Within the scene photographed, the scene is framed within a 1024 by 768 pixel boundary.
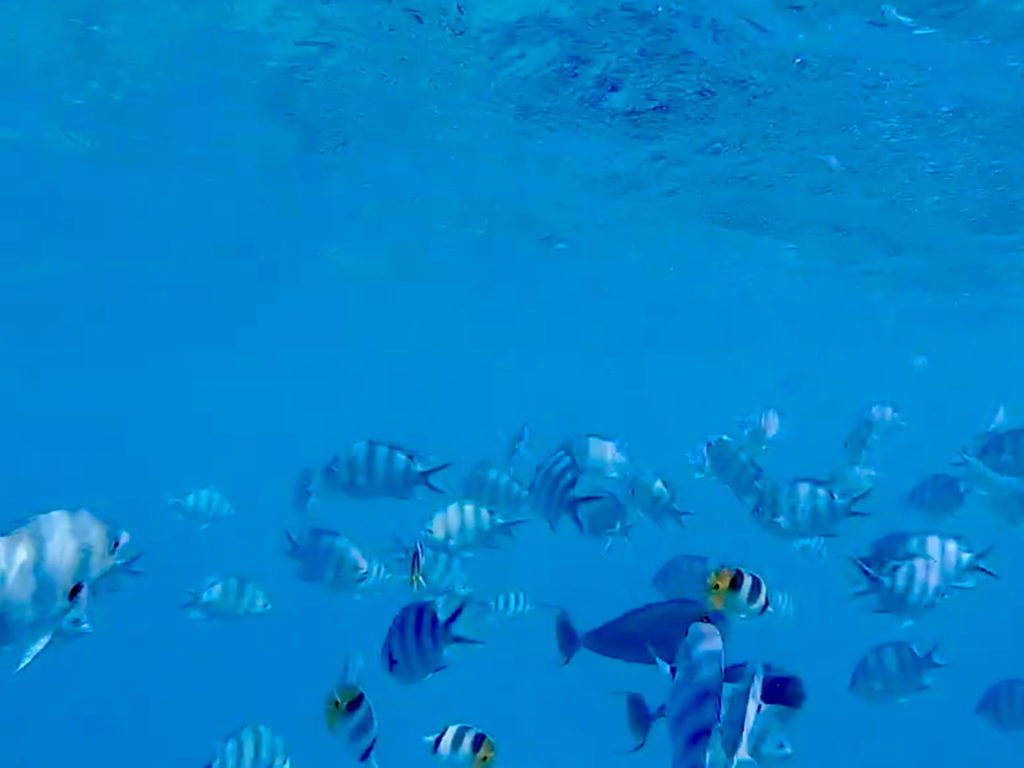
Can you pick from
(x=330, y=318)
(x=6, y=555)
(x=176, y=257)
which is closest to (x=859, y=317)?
(x=330, y=318)

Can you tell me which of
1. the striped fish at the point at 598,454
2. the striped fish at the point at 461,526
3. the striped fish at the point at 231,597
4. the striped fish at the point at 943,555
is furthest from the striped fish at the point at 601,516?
the striped fish at the point at 231,597

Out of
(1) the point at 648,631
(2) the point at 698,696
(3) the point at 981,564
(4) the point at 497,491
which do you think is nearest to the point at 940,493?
(3) the point at 981,564

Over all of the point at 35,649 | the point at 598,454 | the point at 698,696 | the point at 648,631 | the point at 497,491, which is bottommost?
the point at 598,454

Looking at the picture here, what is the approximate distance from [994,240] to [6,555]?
26520 millimetres

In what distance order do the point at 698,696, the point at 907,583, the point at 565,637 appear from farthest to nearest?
1. the point at 907,583
2. the point at 565,637
3. the point at 698,696

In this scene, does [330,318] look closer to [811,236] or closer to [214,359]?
[214,359]

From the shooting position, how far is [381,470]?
7211 millimetres

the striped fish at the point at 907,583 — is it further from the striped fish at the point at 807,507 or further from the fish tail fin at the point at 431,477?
the fish tail fin at the point at 431,477

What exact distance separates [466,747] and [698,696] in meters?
2.35

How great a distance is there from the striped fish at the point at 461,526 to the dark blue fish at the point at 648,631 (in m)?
2.59

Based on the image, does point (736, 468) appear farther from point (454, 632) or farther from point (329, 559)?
point (454, 632)

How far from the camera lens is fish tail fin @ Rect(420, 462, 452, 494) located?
23.0 feet

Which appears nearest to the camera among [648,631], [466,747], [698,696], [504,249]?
[698,696]

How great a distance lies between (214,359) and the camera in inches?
2344
